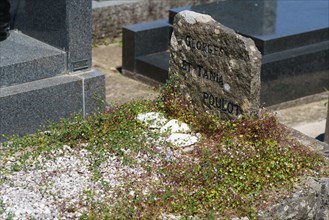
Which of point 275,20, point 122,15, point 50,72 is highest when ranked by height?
point 275,20

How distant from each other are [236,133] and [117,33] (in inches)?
194

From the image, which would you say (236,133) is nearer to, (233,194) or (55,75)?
(233,194)

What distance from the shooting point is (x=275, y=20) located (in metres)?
9.23

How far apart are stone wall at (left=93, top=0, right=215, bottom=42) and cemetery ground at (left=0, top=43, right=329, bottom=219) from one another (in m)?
3.96

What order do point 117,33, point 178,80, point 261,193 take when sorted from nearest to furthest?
1. point 261,193
2. point 178,80
3. point 117,33

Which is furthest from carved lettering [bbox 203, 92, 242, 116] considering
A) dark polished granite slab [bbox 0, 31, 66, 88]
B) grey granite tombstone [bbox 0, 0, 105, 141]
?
dark polished granite slab [bbox 0, 31, 66, 88]

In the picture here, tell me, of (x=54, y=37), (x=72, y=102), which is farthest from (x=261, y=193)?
(x=54, y=37)

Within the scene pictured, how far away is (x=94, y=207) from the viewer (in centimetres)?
547

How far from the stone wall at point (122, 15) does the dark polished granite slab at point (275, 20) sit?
61.1 inches

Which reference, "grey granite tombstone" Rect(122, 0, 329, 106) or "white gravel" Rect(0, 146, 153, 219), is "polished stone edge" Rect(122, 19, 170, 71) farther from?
"white gravel" Rect(0, 146, 153, 219)

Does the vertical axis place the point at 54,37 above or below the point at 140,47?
above

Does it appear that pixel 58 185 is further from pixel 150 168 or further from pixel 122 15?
pixel 122 15

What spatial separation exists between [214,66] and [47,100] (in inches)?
67.9

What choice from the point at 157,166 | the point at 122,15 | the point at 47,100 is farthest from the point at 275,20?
the point at 157,166
